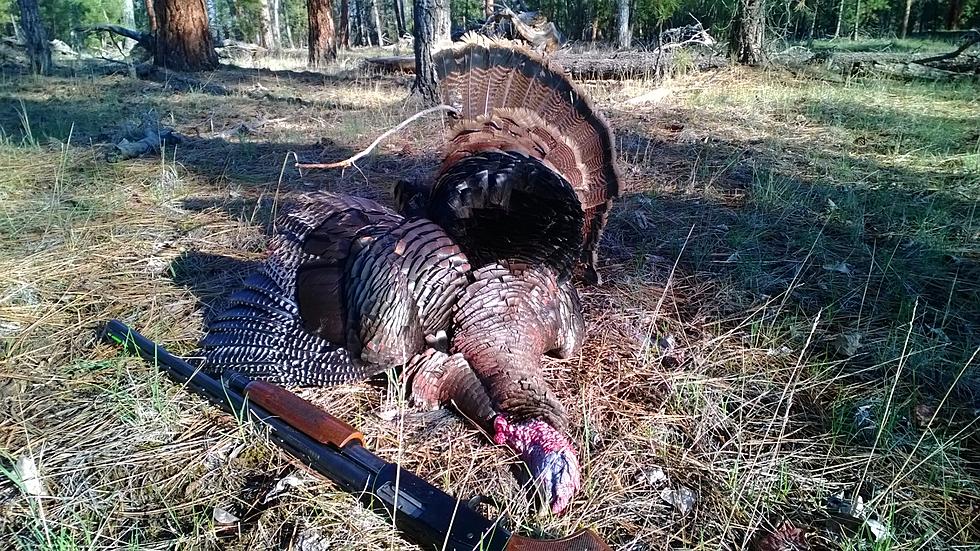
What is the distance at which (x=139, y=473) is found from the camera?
1941 millimetres

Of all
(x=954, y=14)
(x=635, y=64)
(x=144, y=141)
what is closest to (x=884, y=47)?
(x=635, y=64)

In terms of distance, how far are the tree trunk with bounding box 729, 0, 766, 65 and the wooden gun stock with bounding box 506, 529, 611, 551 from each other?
10.4m

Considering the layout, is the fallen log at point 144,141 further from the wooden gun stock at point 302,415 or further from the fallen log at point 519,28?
the fallen log at point 519,28

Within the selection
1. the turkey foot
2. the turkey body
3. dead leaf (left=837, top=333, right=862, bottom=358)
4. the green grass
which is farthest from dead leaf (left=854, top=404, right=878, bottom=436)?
the green grass

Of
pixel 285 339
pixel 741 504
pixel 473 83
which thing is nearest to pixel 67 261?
pixel 285 339

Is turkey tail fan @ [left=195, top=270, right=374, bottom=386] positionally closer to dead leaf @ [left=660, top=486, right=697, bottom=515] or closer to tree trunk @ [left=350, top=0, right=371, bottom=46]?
dead leaf @ [left=660, top=486, right=697, bottom=515]

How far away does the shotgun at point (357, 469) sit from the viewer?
155cm

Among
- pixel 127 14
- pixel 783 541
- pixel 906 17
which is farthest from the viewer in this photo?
pixel 127 14

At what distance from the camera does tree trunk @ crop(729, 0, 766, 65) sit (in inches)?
375

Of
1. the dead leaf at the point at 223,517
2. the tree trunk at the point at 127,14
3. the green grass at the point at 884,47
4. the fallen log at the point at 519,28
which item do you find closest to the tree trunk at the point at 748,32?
the fallen log at the point at 519,28

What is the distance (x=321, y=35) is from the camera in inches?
549

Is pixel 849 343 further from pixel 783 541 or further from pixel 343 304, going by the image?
pixel 343 304

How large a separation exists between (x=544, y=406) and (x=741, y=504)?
0.76 meters

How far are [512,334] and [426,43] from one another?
539 cm
